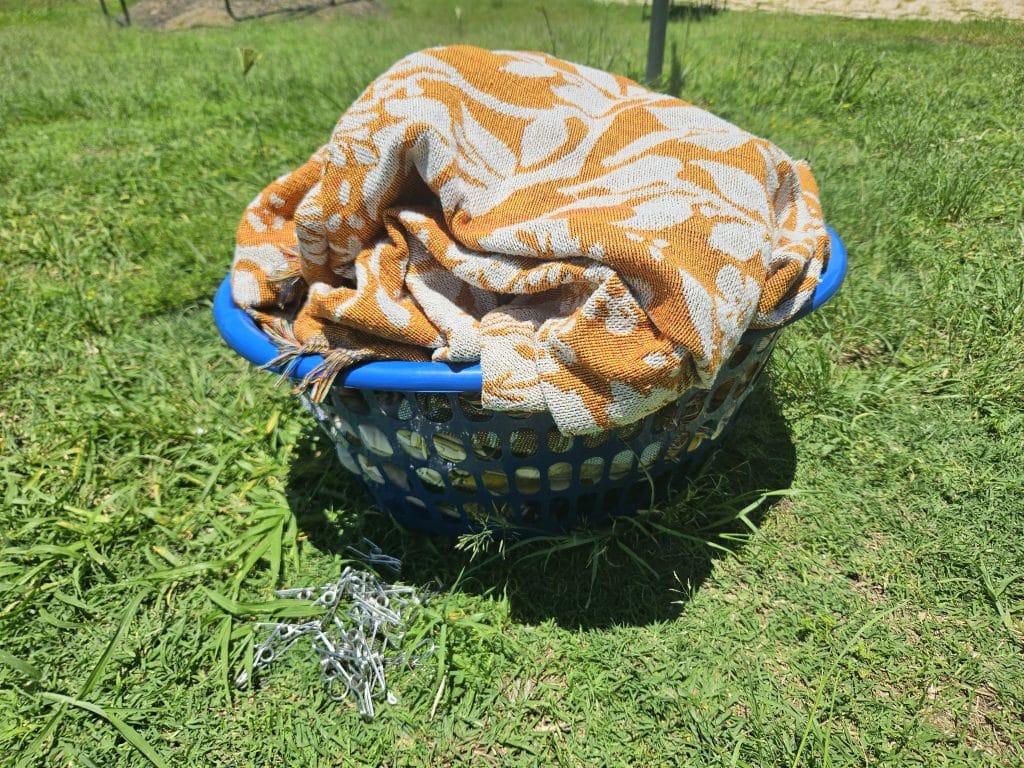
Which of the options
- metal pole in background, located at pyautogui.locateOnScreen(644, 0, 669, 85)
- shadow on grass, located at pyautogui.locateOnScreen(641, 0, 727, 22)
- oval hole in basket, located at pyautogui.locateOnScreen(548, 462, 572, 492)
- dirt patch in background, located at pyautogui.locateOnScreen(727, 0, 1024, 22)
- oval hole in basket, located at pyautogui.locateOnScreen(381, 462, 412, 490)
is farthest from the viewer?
shadow on grass, located at pyautogui.locateOnScreen(641, 0, 727, 22)

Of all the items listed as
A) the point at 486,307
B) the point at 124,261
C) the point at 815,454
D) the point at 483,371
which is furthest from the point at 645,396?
the point at 124,261

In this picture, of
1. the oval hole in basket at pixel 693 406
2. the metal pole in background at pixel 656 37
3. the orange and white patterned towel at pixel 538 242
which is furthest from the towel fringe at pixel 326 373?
the metal pole in background at pixel 656 37

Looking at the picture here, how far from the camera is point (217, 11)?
598 cm

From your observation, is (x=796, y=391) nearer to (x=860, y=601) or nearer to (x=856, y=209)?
(x=860, y=601)

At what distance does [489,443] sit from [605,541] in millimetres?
374

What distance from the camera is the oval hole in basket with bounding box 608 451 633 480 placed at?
48.2 inches

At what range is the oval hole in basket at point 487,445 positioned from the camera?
1.14m

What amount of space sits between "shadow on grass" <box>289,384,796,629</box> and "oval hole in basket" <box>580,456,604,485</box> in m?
0.13

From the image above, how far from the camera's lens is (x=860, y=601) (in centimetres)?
130

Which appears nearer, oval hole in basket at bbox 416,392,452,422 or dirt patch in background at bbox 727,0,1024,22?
oval hole in basket at bbox 416,392,452,422

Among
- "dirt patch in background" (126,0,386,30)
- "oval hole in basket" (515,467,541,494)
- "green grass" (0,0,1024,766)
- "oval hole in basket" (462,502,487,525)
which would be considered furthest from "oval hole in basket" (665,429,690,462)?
"dirt patch in background" (126,0,386,30)

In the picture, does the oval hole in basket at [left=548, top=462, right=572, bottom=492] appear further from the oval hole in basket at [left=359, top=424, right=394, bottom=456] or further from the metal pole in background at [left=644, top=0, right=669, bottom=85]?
the metal pole in background at [left=644, top=0, right=669, bottom=85]

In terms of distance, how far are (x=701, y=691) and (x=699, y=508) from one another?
1.21 ft

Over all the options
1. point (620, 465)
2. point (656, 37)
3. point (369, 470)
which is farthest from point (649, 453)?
point (656, 37)
